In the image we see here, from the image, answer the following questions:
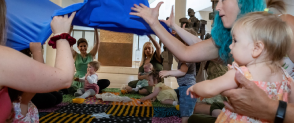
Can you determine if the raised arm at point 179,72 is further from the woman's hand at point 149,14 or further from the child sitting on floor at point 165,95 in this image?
the woman's hand at point 149,14

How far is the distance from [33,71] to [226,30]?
38.8 inches

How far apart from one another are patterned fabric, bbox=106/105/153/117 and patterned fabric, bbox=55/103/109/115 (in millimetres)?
101

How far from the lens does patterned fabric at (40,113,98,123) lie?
2.08 m

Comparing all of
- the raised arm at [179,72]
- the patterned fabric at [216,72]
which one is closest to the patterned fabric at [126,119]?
the raised arm at [179,72]

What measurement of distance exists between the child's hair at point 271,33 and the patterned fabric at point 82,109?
1976mm

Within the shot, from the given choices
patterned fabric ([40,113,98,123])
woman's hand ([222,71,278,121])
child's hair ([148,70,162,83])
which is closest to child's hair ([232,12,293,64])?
woman's hand ([222,71,278,121])

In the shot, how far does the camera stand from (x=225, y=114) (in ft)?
3.27

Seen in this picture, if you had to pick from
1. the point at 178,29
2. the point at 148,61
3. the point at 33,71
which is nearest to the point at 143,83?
the point at 148,61

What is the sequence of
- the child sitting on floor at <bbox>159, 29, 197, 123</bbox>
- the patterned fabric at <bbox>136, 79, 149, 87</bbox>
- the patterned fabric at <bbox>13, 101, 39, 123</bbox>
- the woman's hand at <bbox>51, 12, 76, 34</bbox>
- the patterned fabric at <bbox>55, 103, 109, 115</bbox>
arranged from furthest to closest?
the patterned fabric at <bbox>136, 79, 149, 87</bbox>, the patterned fabric at <bbox>55, 103, 109, 115</bbox>, the child sitting on floor at <bbox>159, 29, 197, 123</bbox>, the patterned fabric at <bbox>13, 101, 39, 123</bbox>, the woman's hand at <bbox>51, 12, 76, 34</bbox>

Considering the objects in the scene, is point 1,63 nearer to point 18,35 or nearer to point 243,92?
point 18,35

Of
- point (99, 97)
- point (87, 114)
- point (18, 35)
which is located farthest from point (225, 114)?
point (99, 97)

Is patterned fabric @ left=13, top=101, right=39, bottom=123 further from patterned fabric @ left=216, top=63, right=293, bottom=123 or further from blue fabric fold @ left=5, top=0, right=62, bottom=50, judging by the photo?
patterned fabric @ left=216, top=63, right=293, bottom=123

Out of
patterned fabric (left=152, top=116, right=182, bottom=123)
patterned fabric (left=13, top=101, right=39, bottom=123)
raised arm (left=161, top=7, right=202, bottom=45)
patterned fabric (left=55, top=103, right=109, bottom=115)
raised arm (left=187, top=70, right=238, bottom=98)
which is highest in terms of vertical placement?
raised arm (left=161, top=7, right=202, bottom=45)

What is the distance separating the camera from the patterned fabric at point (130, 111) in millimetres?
2441
